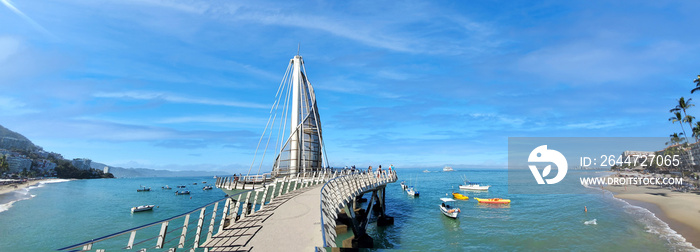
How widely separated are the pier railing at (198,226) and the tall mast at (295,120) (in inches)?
154

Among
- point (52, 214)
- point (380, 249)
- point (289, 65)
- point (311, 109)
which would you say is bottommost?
point (52, 214)

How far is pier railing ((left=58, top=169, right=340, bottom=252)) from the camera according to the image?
620 centimetres

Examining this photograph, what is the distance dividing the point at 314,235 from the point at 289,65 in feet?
108

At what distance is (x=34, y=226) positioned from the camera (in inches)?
1410

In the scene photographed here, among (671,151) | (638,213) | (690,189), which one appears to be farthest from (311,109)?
(671,151)

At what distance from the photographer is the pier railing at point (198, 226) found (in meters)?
6.20

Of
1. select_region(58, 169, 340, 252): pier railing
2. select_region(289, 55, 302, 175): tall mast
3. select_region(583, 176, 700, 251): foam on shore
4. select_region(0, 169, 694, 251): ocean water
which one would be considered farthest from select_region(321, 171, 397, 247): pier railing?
select_region(583, 176, 700, 251): foam on shore

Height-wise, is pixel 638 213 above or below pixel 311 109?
below

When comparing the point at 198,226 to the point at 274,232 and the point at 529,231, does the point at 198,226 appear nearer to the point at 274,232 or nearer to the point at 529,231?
the point at 274,232

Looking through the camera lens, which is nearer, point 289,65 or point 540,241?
point 540,241

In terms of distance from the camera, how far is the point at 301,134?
35.5 meters

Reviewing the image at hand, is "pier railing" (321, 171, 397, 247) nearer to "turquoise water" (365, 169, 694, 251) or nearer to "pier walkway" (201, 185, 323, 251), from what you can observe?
"pier walkway" (201, 185, 323, 251)

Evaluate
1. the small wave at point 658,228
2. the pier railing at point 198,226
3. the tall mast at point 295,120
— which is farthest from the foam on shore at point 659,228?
the tall mast at point 295,120

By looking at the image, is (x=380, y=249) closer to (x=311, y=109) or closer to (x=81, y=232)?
(x=311, y=109)
